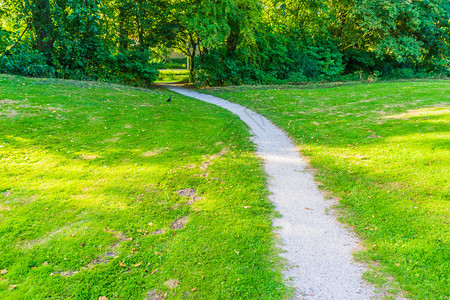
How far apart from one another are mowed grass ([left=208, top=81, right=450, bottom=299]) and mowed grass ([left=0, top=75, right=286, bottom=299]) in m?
1.61

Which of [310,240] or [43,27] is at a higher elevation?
[43,27]

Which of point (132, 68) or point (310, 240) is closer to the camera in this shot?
point (310, 240)

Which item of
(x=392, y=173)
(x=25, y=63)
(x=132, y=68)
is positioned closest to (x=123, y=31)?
(x=132, y=68)

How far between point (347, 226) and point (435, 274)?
136cm

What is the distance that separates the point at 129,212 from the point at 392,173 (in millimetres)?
5574

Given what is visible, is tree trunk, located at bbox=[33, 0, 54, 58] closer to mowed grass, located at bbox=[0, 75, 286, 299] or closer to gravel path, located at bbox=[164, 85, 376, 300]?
mowed grass, located at bbox=[0, 75, 286, 299]

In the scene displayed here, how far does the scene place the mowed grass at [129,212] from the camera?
3.71 meters

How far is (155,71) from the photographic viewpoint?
20844 millimetres

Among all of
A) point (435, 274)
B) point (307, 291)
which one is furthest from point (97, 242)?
point (435, 274)

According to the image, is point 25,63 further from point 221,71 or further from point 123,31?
point 221,71

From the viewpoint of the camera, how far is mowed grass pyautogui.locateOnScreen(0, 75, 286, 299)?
3711 mm

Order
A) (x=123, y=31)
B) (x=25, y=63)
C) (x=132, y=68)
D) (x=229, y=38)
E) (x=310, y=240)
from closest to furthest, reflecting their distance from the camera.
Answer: (x=310, y=240) → (x=25, y=63) → (x=132, y=68) → (x=123, y=31) → (x=229, y=38)

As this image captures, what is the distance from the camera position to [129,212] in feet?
17.1

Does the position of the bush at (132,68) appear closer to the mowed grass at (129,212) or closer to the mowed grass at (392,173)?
the mowed grass at (129,212)
